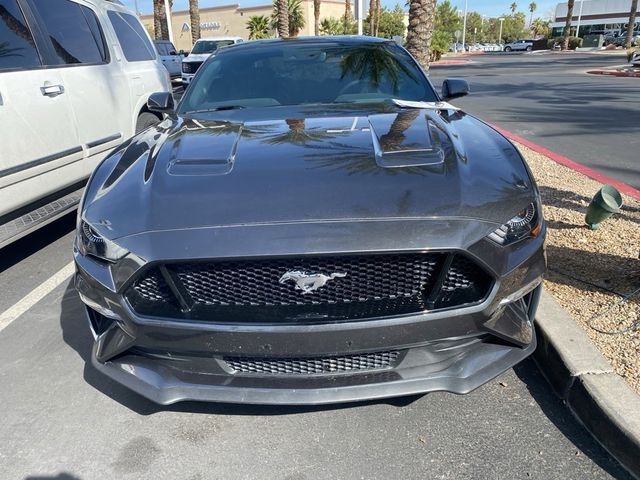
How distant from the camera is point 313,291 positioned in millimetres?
2104

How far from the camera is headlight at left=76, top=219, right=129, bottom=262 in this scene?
2170 millimetres

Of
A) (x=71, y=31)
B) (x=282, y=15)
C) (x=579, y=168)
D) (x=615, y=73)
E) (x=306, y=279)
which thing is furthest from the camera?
(x=282, y=15)

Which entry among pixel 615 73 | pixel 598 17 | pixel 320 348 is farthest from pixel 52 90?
pixel 598 17

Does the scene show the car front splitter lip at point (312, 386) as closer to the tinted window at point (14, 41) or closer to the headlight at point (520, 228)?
the headlight at point (520, 228)

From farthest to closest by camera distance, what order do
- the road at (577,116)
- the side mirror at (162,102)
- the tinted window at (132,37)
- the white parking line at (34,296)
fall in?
the road at (577,116)
the tinted window at (132,37)
the side mirror at (162,102)
the white parking line at (34,296)

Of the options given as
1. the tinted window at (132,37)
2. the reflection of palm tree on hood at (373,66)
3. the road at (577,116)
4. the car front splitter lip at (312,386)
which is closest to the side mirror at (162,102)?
the reflection of palm tree on hood at (373,66)

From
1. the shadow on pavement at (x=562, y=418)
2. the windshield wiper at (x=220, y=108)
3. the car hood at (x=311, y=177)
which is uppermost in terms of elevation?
the windshield wiper at (x=220, y=108)

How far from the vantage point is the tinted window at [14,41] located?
4125 millimetres

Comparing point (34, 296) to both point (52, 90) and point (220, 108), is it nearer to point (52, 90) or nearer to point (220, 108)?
point (52, 90)

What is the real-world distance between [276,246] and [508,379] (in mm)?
1551

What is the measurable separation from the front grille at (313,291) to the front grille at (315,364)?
0.72ft

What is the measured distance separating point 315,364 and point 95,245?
1030mm

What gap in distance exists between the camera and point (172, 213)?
85.4 inches

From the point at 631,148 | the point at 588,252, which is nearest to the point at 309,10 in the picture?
the point at 631,148
